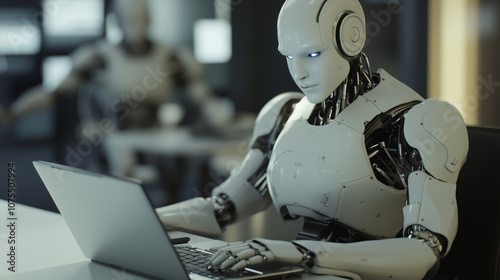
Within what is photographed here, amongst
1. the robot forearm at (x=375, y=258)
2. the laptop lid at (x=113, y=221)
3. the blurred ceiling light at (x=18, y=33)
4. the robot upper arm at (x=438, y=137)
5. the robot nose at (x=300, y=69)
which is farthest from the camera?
the blurred ceiling light at (x=18, y=33)

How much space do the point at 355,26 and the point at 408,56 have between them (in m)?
2.11

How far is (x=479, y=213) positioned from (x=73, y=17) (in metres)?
2.72

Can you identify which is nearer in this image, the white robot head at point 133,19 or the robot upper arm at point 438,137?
the robot upper arm at point 438,137

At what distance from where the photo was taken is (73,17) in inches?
144

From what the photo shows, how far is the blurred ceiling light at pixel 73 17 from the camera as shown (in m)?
3.58

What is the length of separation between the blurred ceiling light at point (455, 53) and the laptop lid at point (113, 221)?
2.46m

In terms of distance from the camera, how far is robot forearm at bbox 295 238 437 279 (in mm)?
1204

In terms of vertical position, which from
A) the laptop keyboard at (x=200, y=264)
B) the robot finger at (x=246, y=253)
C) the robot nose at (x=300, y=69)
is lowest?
the laptop keyboard at (x=200, y=264)

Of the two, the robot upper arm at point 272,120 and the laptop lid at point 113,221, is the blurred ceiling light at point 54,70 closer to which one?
the robot upper arm at point 272,120

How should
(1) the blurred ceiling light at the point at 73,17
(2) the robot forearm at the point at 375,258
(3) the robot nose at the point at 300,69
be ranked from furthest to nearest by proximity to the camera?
(1) the blurred ceiling light at the point at 73,17 < (3) the robot nose at the point at 300,69 < (2) the robot forearm at the point at 375,258

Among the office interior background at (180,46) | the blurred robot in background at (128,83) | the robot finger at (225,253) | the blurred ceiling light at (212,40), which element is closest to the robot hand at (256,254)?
the robot finger at (225,253)

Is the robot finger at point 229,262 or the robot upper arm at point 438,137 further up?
the robot upper arm at point 438,137

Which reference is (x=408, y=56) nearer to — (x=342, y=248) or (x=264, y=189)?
(x=264, y=189)

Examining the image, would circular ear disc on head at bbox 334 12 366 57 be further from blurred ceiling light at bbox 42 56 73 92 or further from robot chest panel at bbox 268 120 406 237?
blurred ceiling light at bbox 42 56 73 92
